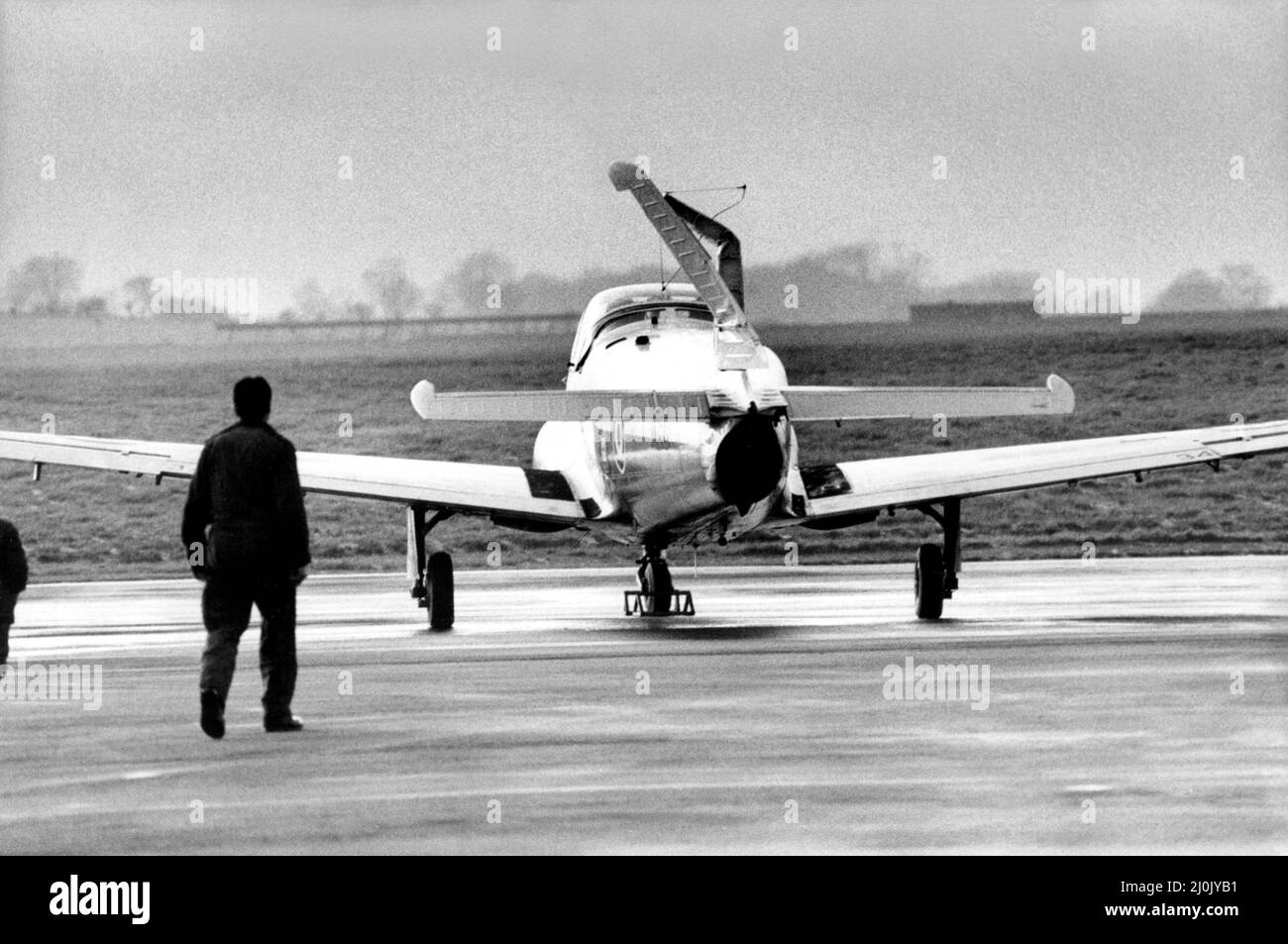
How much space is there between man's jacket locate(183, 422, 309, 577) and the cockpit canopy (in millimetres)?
11062

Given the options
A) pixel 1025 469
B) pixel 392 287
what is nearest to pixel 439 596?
pixel 1025 469

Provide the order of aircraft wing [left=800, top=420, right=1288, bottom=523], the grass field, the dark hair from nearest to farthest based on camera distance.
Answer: the dark hair, aircraft wing [left=800, top=420, right=1288, bottom=523], the grass field

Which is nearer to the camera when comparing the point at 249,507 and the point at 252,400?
the point at 249,507

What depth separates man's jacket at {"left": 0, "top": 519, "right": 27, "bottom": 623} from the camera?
18.3 m

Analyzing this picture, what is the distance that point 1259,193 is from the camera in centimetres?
3828

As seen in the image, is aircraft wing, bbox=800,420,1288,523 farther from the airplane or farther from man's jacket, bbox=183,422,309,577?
man's jacket, bbox=183,422,309,577

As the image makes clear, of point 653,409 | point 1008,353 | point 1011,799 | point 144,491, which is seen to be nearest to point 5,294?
point 144,491

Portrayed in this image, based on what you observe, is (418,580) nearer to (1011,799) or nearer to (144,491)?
(1011,799)

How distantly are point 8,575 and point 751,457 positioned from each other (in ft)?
21.4

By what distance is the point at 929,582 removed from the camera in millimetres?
23000

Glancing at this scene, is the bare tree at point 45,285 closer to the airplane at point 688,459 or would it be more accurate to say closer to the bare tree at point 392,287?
the bare tree at point 392,287

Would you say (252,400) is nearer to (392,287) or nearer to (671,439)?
(671,439)

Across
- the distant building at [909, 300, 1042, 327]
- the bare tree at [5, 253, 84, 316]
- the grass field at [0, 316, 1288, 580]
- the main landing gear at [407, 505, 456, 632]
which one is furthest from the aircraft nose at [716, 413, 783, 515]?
the bare tree at [5, 253, 84, 316]
